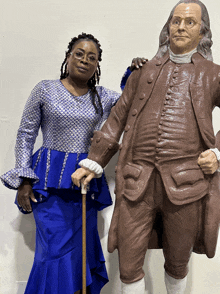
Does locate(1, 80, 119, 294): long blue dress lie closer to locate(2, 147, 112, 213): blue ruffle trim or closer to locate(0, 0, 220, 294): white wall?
locate(2, 147, 112, 213): blue ruffle trim

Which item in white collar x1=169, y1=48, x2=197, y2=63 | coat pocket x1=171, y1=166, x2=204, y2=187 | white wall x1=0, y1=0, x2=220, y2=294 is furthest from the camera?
white wall x1=0, y1=0, x2=220, y2=294

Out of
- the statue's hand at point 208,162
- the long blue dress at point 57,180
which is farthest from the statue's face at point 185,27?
the long blue dress at point 57,180

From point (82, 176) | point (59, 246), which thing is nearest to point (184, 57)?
point (82, 176)

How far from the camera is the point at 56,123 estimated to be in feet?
5.71

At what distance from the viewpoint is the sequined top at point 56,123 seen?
173 centimetres

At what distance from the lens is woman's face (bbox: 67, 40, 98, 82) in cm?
174

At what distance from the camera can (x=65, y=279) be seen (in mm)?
1671

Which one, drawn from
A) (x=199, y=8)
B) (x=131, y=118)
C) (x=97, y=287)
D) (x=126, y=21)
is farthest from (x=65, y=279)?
(x=126, y=21)

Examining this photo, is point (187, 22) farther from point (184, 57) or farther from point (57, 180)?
point (57, 180)

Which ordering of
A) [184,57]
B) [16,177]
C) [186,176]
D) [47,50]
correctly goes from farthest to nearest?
[47,50] < [16,177] < [184,57] < [186,176]

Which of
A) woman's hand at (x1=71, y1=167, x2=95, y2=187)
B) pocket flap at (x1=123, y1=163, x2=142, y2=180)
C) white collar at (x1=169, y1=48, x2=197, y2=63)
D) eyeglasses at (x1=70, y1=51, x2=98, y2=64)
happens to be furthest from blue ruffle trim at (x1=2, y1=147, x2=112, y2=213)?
white collar at (x1=169, y1=48, x2=197, y2=63)

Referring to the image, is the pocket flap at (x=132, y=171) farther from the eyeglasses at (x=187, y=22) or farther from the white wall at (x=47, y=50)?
the white wall at (x=47, y=50)

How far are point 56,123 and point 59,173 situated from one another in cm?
26

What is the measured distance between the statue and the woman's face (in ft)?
1.19
